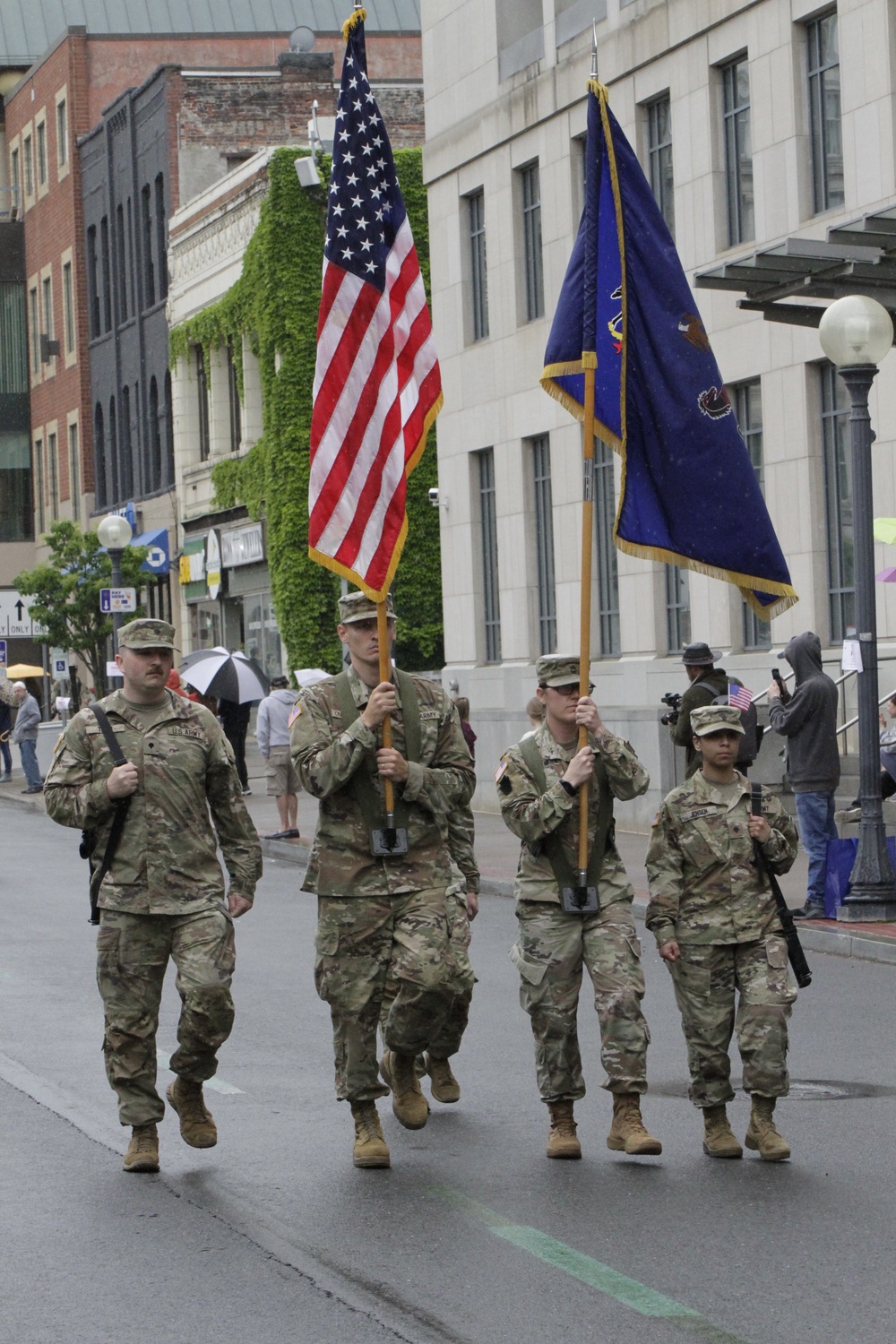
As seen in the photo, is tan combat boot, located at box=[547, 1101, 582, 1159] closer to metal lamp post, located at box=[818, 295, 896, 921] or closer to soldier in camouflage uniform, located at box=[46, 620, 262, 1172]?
soldier in camouflage uniform, located at box=[46, 620, 262, 1172]

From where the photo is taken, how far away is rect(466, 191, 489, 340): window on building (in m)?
28.7

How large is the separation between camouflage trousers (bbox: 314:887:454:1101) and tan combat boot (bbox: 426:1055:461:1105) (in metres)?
1.20

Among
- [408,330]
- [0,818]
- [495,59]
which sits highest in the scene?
[495,59]

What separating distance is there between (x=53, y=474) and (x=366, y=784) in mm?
55517

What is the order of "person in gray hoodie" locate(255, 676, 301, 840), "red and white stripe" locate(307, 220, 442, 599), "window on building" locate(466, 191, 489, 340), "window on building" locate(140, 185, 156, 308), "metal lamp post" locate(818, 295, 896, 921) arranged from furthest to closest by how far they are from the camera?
"window on building" locate(140, 185, 156, 308)
"window on building" locate(466, 191, 489, 340)
"person in gray hoodie" locate(255, 676, 301, 840)
"metal lamp post" locate(818, 295, 896, 921)
"red and white stripe" locate(307, 220, 442, 599)

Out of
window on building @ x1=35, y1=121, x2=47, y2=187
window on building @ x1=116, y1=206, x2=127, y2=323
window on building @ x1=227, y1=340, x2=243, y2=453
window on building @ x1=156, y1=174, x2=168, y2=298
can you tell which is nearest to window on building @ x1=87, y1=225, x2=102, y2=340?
window on building @ x1=116, y1=206, x2=127, y2=323

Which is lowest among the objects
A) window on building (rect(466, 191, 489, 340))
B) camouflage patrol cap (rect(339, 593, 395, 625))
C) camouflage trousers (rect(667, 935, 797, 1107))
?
camouflage trousers (rect(667, 935, 797, 1107))

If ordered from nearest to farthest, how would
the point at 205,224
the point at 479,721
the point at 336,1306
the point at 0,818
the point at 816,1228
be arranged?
the point at 336,1306
the point at 816,1228
the point at 479,721
the point at 0,818
the point at 205,224

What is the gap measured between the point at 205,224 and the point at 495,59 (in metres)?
17.3

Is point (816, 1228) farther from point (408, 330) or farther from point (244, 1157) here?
point (408, 330)

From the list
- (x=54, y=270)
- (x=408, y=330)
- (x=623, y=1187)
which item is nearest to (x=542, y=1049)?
(x=623, y=1187)

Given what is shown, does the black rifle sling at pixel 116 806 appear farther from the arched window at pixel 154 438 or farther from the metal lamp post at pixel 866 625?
the arched window at pixel 154 438

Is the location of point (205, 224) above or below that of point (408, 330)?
above

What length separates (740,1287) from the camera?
6.17m
